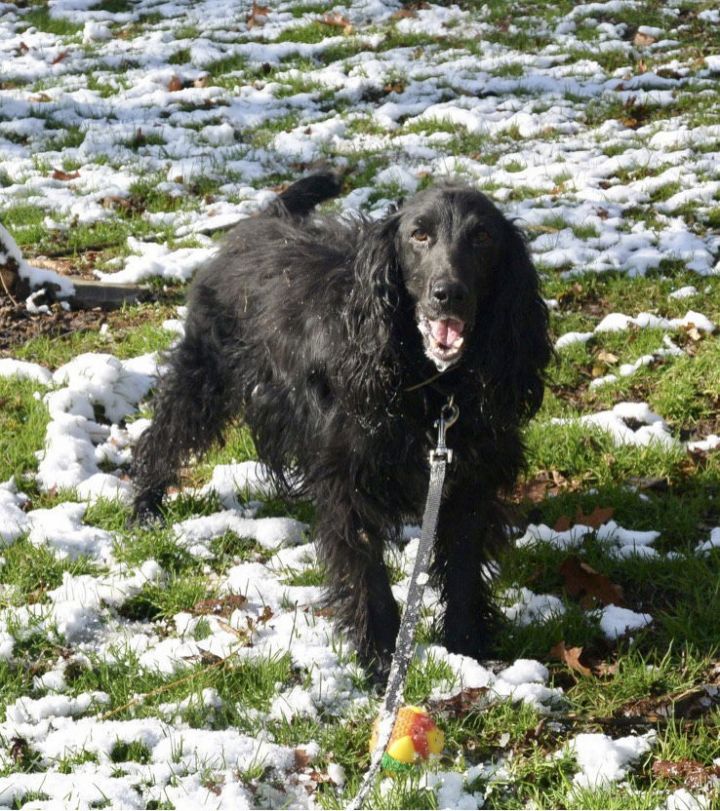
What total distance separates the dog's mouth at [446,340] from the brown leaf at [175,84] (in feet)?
23.6

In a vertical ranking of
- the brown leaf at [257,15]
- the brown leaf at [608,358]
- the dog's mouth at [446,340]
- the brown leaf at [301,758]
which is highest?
the brown leaf at [257,15]

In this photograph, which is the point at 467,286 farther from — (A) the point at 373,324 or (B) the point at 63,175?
(B) the point at 63,175

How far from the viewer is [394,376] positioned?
124 inches

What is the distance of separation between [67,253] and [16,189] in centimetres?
121

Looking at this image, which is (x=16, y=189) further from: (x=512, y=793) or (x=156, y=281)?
(x=512, y=793)

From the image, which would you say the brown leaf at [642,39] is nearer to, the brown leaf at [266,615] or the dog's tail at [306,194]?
the dog's tail at [306,194]

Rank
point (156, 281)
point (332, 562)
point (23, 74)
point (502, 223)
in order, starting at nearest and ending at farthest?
point (502, 223) < point (332, 562) < point (156, 281) < point (23, 74)

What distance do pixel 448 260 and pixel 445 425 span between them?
495 millimetres

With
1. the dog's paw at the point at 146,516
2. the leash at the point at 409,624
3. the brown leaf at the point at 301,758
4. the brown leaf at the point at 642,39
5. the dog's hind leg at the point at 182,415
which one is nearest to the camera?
the leash at the point at 409,624

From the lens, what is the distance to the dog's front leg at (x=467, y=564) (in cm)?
344

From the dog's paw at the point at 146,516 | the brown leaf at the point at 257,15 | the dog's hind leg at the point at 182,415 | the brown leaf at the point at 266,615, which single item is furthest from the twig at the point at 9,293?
the brown leaf at the point at 257,15

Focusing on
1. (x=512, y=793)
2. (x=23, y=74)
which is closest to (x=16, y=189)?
(x=23, y=74)

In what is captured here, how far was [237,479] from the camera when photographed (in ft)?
14.9

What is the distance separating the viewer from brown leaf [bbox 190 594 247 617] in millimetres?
3604
